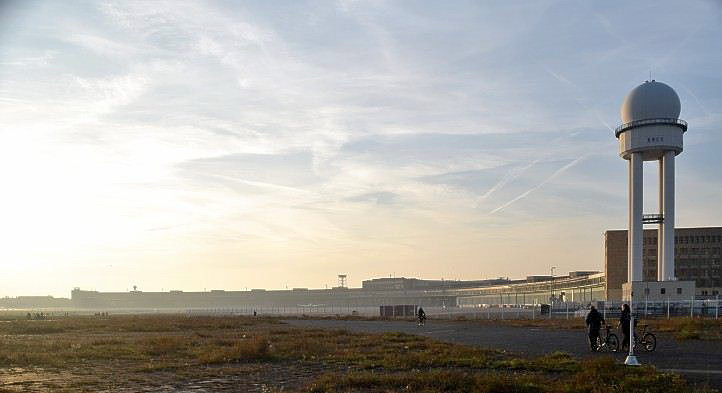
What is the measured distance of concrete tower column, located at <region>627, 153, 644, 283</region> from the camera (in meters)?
81.4

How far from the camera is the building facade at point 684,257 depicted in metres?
111

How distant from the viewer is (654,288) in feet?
262

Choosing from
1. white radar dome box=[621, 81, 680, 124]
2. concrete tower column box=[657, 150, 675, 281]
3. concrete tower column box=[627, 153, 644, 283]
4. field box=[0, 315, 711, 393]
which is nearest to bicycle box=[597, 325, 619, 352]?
field box=[0, 315, 711, 393]

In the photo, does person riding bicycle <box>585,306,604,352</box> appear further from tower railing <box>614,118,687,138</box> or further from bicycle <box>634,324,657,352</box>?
tower railing <box>614,118,687,138</box>

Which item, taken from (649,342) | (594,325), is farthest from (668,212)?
(594,325)

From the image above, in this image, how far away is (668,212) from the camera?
80500 millimetres

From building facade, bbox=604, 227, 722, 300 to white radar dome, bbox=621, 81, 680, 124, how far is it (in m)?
33.0

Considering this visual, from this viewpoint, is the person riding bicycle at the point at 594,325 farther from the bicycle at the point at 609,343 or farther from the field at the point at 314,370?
the field at the point at 314,370

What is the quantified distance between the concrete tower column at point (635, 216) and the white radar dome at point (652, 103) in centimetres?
538

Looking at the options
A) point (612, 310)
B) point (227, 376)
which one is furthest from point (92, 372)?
point (612, 310)

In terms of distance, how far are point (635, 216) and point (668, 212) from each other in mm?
3901

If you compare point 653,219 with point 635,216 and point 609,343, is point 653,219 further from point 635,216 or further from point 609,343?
point 609,343

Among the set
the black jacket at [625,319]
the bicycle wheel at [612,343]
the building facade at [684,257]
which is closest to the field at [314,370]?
the black jacket at [625,319]

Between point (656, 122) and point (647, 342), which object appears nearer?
point (647, 342)
